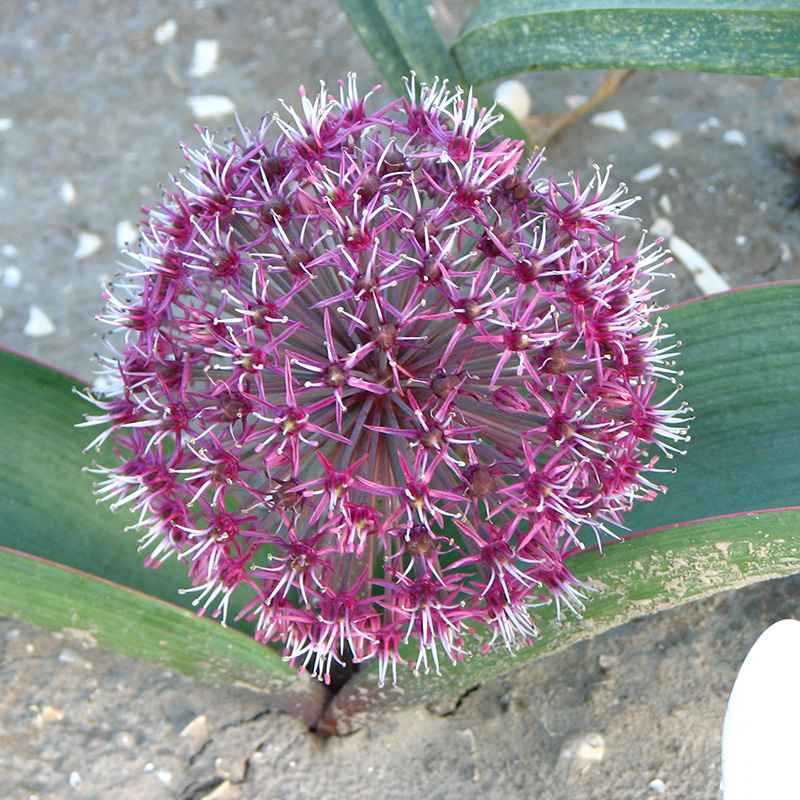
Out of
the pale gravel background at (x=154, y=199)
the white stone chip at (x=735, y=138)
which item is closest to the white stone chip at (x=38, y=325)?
the pale gravel background at (x=154, y=199)

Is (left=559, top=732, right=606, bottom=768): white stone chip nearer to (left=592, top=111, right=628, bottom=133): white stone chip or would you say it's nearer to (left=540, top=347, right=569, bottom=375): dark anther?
(left=540, top=347, right=569, bottom=375): dark anther

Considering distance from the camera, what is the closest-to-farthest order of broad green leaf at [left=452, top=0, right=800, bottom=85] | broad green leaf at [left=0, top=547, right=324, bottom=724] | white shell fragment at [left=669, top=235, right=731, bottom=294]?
1. broad green leaf at [left=0, top=547, right=324, bottom=724]
2. broad green leaf at [left=452, top=0, right=800, bottom=85]
3. white shell fragment at [left=669, top=235, right=731, bottom=294]

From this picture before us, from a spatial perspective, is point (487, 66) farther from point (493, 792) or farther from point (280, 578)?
point (493, 792)

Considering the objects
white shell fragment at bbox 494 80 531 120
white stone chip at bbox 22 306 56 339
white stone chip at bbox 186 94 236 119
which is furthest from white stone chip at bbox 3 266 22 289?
white shell fragment at bbox 494 80 531 120

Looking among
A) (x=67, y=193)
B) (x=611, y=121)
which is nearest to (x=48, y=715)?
(x=67, y=193)

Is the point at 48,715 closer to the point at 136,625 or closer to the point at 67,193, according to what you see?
the point at 136,625
